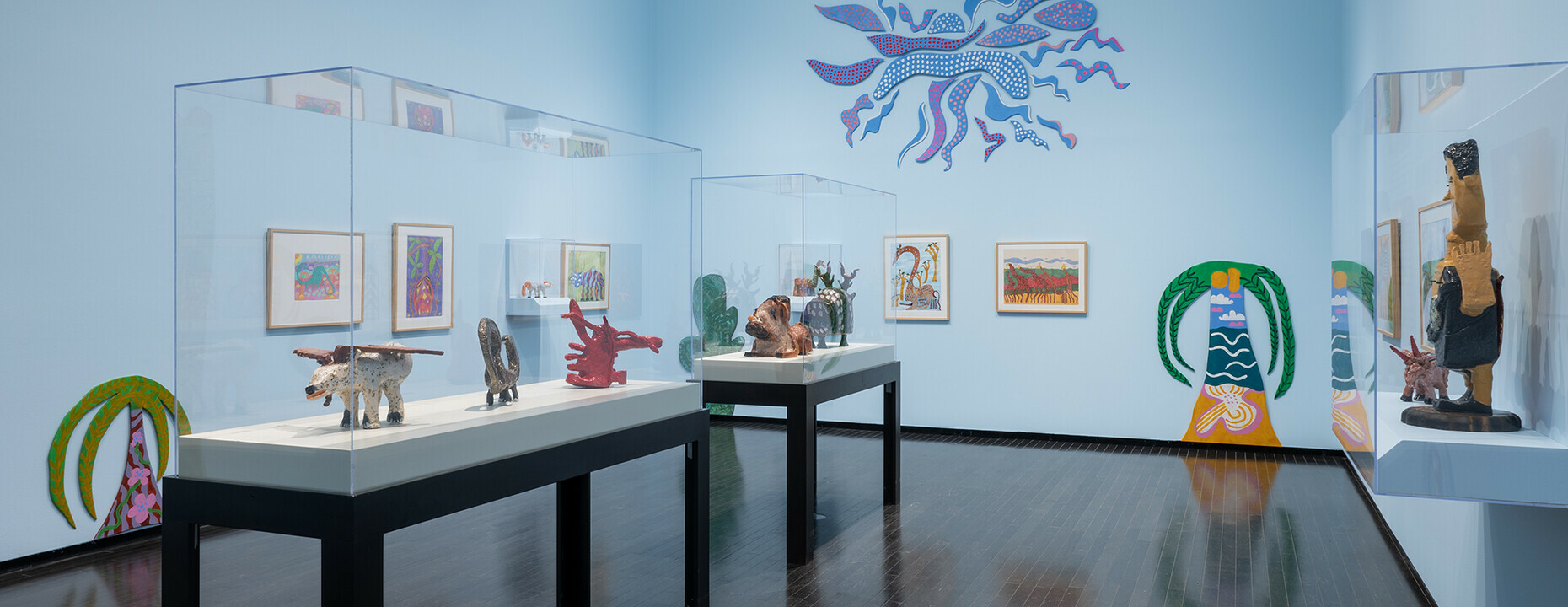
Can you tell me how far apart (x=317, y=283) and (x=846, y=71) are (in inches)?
289

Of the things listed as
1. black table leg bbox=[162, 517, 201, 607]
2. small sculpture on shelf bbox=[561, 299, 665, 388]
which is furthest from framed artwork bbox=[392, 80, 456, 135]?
black table leg bbox=[162, 517, 201, 607]

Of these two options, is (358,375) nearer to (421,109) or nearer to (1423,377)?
(421,109)

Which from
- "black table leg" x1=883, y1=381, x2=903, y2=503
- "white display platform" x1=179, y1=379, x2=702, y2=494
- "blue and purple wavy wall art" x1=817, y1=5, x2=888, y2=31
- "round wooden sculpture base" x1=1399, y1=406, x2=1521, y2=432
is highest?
"blue and purple wavy wall art" x1=817, y1=5, x2=888, y2=31

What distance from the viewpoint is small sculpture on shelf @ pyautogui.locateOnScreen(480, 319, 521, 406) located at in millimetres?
2881

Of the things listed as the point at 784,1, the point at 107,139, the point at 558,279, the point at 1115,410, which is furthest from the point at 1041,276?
the point at 107,139

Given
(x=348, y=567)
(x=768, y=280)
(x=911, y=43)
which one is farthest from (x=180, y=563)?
(x=911, y=43)

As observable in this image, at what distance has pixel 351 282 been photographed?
7.87 ft

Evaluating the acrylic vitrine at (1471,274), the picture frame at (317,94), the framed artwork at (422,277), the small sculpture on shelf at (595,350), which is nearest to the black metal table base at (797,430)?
the small sculpture on shelf at (595,350)

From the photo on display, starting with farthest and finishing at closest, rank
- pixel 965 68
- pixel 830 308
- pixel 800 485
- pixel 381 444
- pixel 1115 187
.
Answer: pixel 965 68
pixel 1115 187
pixel 830 308
pixel 800 485
pixel 381 444

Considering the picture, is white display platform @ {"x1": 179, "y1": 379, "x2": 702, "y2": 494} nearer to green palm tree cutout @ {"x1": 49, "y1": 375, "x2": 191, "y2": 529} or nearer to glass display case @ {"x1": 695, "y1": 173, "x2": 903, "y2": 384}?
glass display case @ {"x1": 695, "y1": 173, "x2": 903, "y2": 384}

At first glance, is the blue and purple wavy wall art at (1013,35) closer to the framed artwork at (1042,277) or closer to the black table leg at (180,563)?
the framed artwork at (1042,277)

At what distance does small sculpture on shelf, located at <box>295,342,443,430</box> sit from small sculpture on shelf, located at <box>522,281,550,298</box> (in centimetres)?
50

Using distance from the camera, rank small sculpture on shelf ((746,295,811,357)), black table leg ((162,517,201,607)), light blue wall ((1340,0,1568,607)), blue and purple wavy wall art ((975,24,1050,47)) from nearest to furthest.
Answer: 1. black table leg ((162,517,201,607))
2. light blue wall ((1340,0,1568,607))
3. small sculpture on shelf ((746,295,811,357))
4. blue and purple wavy wall art ((975,24,1050,47))

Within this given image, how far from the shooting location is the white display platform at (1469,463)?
2.25 meters
